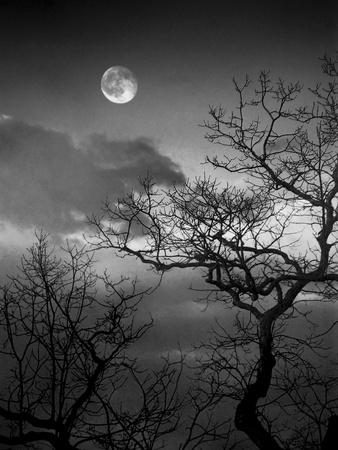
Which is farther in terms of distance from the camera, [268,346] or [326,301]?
[326,301]

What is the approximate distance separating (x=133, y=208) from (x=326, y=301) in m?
4.66

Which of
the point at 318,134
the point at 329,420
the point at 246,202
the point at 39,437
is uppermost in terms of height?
the point at 318,134

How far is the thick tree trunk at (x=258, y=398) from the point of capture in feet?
19.9

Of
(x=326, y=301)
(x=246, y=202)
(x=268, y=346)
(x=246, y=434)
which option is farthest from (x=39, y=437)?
(x=326, y=301)

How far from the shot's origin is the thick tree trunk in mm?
6059

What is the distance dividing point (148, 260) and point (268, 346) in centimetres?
306

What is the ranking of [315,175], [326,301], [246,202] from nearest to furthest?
[246,202], [315,175], [326,301]

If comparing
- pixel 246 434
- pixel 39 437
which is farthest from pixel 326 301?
pixel 39 437

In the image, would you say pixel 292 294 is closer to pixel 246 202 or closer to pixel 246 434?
pixel 246 202

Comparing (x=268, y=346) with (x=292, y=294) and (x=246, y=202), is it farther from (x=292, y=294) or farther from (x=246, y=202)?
(x=246, y=202)

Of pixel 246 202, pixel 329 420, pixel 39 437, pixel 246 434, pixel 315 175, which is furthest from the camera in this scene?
pixel 315 175

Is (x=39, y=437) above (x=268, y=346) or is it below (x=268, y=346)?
below

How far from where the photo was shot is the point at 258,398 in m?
6.66

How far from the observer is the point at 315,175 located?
292 inches
